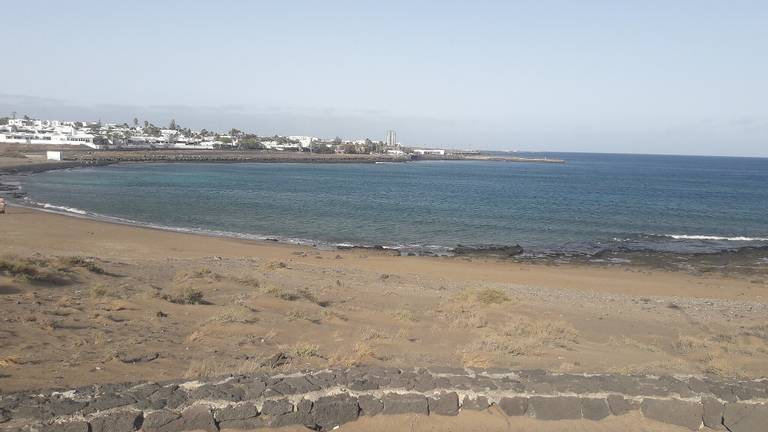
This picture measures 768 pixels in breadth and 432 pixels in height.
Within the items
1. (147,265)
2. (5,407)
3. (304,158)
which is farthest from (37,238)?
(304,158)

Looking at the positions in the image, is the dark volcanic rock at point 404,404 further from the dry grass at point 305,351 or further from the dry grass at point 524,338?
the dry grass at point 524,338

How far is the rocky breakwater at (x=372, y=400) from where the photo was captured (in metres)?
6.45

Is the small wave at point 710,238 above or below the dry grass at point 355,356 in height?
below

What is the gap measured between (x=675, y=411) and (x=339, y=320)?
7.53 metres

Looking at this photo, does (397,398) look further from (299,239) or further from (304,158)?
(304,158)

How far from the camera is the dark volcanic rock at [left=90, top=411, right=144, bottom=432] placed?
6188 millimetres

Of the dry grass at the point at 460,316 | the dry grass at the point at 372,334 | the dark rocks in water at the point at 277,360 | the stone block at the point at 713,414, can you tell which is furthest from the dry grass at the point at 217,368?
the stone block at the point at 713,414

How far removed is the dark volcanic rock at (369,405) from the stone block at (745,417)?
452 cm

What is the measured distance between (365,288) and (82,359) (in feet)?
32.0

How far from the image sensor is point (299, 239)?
3228 cm

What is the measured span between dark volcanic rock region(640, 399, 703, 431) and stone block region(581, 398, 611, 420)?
1.67 ft


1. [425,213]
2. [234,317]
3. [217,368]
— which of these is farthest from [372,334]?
[425,213]

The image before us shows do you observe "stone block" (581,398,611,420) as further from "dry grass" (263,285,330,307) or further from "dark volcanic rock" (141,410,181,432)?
"dry grass" (263,285,330,307)

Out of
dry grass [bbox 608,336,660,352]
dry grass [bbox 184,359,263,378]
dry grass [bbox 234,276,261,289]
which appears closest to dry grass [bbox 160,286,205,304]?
dry grass [bbox 234,276,261,289]
